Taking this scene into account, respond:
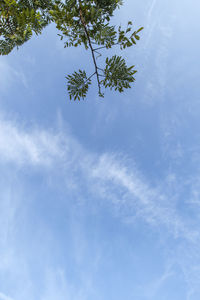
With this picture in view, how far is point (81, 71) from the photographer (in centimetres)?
507

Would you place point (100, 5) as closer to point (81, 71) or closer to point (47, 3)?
point (81, 71)

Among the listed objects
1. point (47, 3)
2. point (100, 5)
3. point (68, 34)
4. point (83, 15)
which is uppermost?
point (47, 3)

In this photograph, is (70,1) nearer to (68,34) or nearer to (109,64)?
(68,34)

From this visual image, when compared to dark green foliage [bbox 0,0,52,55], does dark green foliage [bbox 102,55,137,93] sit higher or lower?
higher

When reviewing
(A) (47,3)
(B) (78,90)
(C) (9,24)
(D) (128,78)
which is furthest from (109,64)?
(A) (47,3)

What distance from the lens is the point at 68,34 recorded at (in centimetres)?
440

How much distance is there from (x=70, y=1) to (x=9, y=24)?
1551mm

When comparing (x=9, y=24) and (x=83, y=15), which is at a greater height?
(x=83, y=15)

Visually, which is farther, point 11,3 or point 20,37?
point 20,37

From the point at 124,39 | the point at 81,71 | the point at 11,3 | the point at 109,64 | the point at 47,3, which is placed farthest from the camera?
the point at 47,3

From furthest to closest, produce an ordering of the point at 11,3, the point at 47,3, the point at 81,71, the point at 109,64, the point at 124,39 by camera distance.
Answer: the point at 47,3 < the point at 81,71 < the point at 109,64 < the point at 124,39 < the point at 11,3

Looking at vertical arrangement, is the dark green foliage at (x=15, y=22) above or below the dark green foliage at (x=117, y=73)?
below

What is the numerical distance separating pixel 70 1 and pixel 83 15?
448 mm

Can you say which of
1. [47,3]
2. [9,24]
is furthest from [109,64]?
[47,3]
